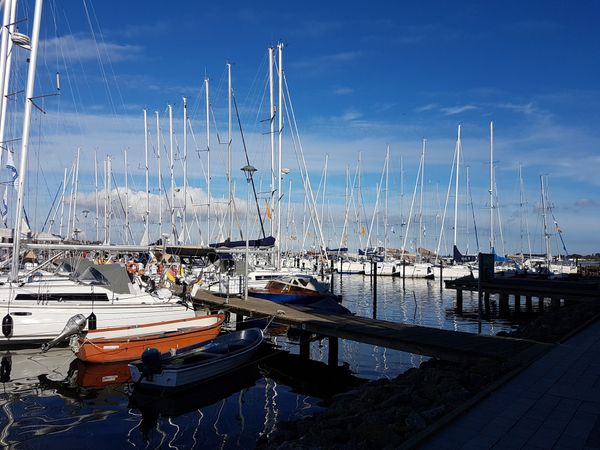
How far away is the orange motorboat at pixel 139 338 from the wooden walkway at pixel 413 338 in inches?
111

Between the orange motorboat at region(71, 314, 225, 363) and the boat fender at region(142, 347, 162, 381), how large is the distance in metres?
4.07

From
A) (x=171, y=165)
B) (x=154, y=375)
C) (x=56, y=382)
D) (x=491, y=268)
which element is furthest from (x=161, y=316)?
(x=171, y=165)

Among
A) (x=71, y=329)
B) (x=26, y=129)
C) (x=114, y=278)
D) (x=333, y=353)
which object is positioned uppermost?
(x=26, y=129)

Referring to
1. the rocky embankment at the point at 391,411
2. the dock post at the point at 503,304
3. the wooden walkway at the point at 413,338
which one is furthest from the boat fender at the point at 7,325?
the dock post at the point at 503,304

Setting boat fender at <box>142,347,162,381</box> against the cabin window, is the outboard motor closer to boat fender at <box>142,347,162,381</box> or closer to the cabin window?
the cabin window

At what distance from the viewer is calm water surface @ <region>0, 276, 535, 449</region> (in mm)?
11680

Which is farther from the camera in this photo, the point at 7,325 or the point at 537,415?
the point at 7,325

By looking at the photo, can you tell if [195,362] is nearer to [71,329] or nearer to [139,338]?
[139,338]

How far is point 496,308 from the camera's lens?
1642 inches

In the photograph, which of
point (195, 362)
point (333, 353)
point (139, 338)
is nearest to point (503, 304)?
point (333, 353)

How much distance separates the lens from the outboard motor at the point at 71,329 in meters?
18.2

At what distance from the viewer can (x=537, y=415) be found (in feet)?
26.2

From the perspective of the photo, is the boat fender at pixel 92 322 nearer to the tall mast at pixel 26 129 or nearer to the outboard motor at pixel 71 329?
the outboard motor at pixel 71 329

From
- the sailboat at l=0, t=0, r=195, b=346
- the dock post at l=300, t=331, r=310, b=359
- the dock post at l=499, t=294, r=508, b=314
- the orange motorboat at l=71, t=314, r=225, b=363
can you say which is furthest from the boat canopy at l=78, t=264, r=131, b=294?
the dock post at l=499, t=294, r=508, b=314
